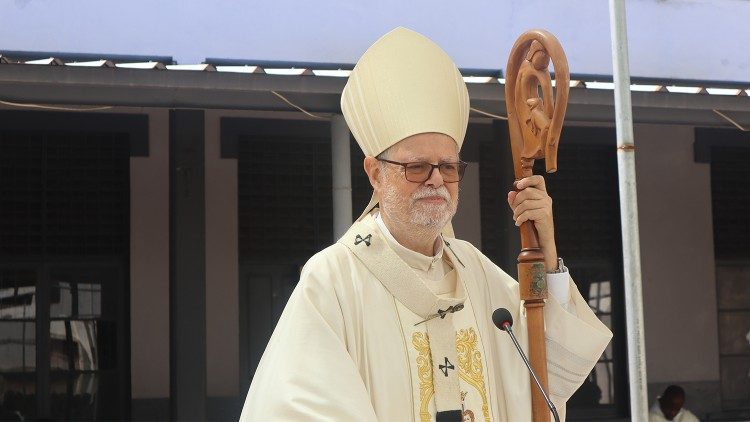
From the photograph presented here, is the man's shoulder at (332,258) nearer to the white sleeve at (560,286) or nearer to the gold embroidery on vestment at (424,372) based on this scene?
the gold embroidery on vestment at (424,372)

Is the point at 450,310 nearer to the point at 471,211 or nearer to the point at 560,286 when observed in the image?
the point at 560,286

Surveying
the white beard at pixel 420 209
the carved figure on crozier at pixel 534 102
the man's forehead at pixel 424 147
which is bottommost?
the white beard at pixel 420 209

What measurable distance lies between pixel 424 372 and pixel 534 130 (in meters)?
0.74

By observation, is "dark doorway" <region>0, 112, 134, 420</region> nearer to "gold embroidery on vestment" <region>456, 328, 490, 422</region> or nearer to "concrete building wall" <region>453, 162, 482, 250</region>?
"concrete building wall" <region>453, 162, 482, 250</region>

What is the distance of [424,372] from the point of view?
10.5ft

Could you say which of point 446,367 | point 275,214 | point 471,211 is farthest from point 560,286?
point 471,211

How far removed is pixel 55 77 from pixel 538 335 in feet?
13.7

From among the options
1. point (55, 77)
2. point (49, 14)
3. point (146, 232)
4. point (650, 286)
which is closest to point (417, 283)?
point (55, 77)

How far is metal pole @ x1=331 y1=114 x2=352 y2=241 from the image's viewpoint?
773cm

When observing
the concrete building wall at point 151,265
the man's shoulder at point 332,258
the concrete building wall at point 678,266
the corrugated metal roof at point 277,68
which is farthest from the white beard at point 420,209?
the concrete building wall at point 678,266

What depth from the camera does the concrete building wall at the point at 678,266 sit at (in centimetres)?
1032


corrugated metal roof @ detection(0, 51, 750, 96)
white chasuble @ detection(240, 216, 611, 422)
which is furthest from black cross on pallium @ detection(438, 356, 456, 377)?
corrugated metal roof @ detection(0, 51, 750, 96)

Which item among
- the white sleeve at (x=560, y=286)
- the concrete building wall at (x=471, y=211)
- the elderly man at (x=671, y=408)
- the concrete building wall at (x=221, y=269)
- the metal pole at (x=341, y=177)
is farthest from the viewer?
the concrete building wall at (x=471, y=211)

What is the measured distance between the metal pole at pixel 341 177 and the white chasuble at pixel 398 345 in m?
4.21
